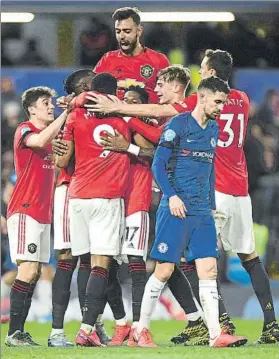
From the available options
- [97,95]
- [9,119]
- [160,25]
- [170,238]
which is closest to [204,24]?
[160,25]

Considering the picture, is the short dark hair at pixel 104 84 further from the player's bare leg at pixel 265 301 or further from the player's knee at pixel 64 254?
the player's bare leg at pixel 265 301

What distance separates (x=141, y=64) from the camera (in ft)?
25.0

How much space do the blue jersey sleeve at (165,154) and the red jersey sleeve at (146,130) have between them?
1.65 feet

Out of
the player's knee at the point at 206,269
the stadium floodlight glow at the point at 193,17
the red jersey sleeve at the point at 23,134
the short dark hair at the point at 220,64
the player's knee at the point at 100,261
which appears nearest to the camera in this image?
the player's knee at the point at 206,269

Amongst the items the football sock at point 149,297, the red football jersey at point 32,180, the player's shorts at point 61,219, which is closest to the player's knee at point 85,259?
the player's shorts at point 61,219

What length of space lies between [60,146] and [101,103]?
0.36m

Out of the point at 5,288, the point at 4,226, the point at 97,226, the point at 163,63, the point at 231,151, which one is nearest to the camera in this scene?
the point at 97,226

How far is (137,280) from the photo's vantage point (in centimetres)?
712

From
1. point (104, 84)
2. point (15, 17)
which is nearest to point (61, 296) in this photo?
point (104, 84)

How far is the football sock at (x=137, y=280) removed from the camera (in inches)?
280

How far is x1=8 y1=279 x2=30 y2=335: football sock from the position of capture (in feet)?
23.7

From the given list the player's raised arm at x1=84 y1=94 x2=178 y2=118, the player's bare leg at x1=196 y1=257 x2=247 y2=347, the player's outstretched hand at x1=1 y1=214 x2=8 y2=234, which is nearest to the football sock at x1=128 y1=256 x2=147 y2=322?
the player's bare leg at x1=196 y1=257 x2=247 y2=347

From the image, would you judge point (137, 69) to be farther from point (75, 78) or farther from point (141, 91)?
point (75, 78)

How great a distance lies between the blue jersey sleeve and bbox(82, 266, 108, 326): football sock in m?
0.64
